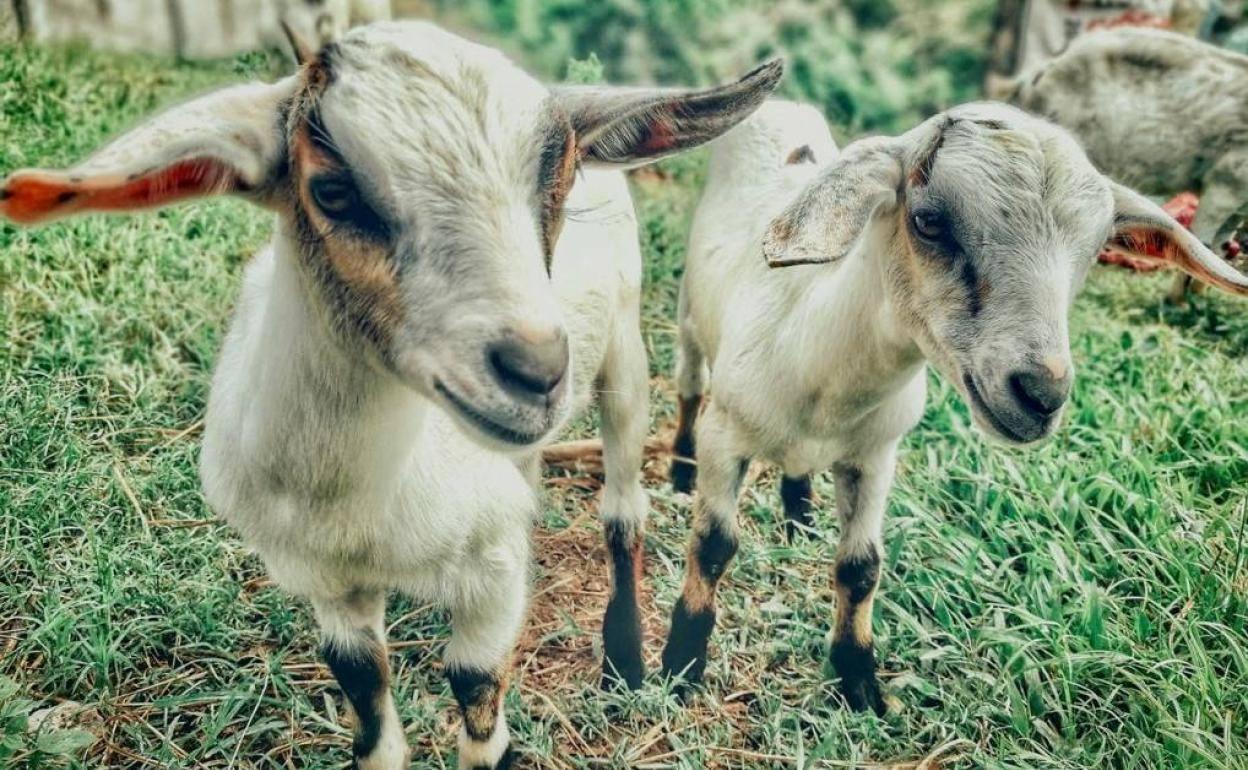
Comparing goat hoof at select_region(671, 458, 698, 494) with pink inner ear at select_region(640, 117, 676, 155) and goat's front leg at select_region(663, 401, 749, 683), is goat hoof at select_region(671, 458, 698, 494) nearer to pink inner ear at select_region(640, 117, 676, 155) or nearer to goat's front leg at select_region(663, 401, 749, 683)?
goat's front leg at select_region(663, 401, 749, 683)

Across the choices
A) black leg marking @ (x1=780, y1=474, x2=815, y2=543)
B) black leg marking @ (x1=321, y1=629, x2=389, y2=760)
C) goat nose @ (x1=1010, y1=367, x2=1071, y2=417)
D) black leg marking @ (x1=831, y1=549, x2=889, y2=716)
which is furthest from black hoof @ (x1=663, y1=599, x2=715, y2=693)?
goat nose @ (x1=1010, y1=367, x2=1071, y2=417)

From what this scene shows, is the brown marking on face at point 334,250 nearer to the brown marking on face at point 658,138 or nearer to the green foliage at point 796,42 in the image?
the brown marking on face at point 658,138

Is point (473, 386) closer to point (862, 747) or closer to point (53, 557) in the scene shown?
point (862, 747)

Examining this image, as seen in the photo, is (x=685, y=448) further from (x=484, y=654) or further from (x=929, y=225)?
(x=929, y=225)

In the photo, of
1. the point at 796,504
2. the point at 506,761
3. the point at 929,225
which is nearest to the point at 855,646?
→ the point at 796,504

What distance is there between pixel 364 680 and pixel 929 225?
198 centimetres

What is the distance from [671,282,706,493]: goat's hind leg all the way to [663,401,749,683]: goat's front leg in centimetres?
112

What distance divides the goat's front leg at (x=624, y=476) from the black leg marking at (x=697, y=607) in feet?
0.45

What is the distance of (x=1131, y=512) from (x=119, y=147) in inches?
A: 148

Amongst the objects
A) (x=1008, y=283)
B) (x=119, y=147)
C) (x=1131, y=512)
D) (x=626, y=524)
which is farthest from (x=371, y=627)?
(x=1131, y=512)

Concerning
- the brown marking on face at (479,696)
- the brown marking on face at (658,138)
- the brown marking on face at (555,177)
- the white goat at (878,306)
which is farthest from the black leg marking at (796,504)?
the brown marking on face at (555,177)

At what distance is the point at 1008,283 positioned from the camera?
2.33 metres

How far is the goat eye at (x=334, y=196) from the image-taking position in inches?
72.4

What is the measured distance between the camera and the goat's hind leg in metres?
4.49
